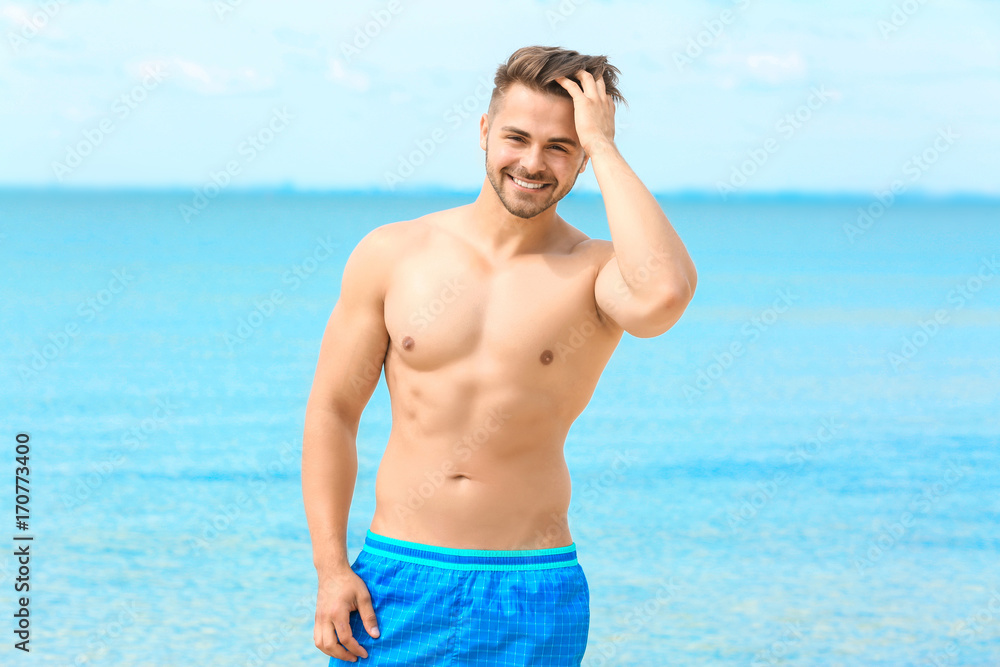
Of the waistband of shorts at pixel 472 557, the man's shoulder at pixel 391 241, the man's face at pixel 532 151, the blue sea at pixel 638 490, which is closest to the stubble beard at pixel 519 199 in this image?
the man's face at pixel 532 151

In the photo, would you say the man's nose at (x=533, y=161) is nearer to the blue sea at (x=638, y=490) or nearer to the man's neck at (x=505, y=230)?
the man's neck at (x=505, y=230)

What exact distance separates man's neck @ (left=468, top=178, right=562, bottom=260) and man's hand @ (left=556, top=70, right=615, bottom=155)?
0.26m

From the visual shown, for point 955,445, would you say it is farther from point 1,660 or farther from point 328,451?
point 328,451

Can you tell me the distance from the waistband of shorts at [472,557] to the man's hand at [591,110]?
0.97 meters

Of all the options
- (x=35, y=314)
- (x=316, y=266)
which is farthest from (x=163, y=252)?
(x=35, y=314)

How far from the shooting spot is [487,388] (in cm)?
291

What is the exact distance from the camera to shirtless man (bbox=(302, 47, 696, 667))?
2.84m

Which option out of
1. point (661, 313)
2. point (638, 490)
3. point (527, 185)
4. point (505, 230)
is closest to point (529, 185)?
point (527, 185)

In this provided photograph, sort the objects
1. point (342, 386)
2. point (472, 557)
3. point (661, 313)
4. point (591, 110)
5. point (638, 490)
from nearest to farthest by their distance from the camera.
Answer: point (661, 313), point (591, 110), point (472, 557), point (342, 386), point (638, 490)

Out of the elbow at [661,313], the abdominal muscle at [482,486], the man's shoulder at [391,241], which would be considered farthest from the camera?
the man's shoulder at [391,241]

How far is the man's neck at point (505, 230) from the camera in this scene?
9.78 ft

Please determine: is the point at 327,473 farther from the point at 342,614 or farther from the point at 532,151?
the point at 532,151

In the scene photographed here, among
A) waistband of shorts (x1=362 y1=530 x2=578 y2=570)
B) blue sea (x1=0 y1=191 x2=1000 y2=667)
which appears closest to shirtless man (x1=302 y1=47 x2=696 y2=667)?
waistband of shorts (x1=362 y1=530 x2=578 y2=570)

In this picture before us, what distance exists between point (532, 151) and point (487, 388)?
0.58 metres
